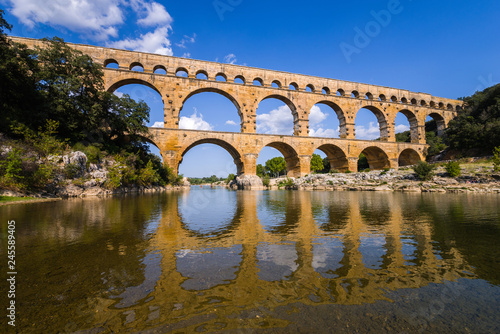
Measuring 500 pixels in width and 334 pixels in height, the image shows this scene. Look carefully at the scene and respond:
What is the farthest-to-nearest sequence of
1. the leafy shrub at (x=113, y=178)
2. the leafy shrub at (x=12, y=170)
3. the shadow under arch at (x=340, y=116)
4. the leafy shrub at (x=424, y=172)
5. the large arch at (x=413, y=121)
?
the large arch at (x=413, y=121) → the shadow under arch at (x=340, y=116) → the leafy shrub at (x=424, y=172) → the leafy shrub at (x=113, y=178) → the leafy shrub at (x=12, y=170)

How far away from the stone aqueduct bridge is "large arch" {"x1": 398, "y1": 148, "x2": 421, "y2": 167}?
0.13 metres

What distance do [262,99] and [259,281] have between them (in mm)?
27106

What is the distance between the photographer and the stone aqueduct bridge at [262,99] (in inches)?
935

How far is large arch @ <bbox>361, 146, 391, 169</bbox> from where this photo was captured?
3048 cm

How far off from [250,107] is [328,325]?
87.6 feet

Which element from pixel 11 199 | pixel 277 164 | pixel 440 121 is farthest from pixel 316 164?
pixel 11 199

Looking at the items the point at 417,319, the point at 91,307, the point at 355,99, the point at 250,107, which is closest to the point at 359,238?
the point at 417,319

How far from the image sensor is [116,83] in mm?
23578

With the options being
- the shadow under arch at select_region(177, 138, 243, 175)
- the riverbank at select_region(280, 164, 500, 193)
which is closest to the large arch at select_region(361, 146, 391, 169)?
the riverbank at select_region(280, 164, 500, 193)

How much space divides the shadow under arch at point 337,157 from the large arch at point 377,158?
5.06 meters

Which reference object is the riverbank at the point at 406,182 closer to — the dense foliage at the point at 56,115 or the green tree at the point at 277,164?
the dense foliage at the point at 56,115

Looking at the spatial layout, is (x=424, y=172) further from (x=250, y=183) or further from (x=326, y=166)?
(x=326, y=166)

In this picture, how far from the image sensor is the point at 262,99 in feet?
90.8

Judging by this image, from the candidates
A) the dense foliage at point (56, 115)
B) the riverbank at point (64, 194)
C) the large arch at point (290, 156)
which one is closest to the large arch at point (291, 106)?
the large arch at point (290, 156)
